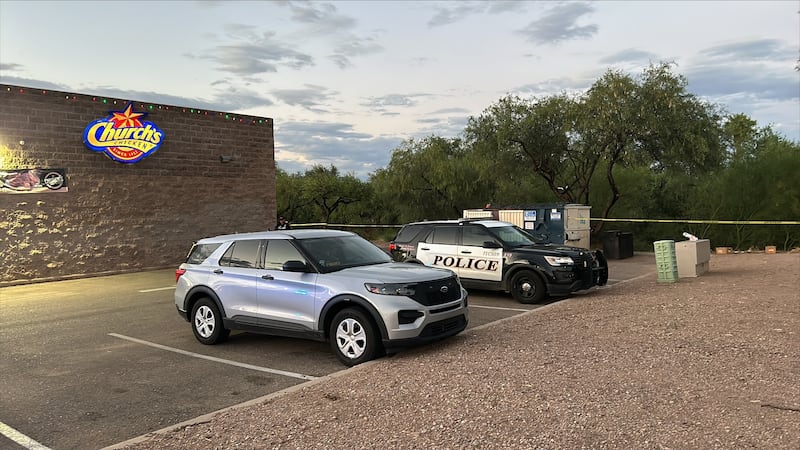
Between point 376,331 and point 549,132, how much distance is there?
19.9 metres

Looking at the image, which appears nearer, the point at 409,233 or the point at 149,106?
the point at 409,233

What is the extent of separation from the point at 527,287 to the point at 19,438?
27.7 ft

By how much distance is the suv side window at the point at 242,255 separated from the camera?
26.3 ft

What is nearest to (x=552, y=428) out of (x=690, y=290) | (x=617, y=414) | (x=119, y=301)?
(x=617, y=414)

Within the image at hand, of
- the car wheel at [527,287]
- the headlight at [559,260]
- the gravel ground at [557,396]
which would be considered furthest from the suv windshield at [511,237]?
the gravel ground at [557,396]

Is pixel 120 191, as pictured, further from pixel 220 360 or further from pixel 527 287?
pixel 527 287

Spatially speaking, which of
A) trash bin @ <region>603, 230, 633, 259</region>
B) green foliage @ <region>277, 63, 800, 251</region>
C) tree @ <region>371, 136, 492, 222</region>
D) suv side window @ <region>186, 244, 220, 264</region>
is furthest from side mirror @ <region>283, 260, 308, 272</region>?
tree @ <region>371, 136, 492, 222</region>

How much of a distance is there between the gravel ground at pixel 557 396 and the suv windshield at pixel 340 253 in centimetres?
143

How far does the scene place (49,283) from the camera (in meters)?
16.2

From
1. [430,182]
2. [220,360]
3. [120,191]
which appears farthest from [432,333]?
[430,182]

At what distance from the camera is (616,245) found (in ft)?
66.2

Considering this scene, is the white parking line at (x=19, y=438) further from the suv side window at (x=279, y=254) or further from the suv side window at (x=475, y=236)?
the suv side window at (x=475, y=236)

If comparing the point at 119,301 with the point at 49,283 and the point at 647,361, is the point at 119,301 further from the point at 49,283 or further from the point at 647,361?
the point at 647,361

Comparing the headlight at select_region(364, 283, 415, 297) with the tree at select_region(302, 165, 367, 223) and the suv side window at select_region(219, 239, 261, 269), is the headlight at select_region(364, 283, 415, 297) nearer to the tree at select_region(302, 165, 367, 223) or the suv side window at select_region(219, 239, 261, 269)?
the suv side window at select_region(219, 239, 261, 269)
